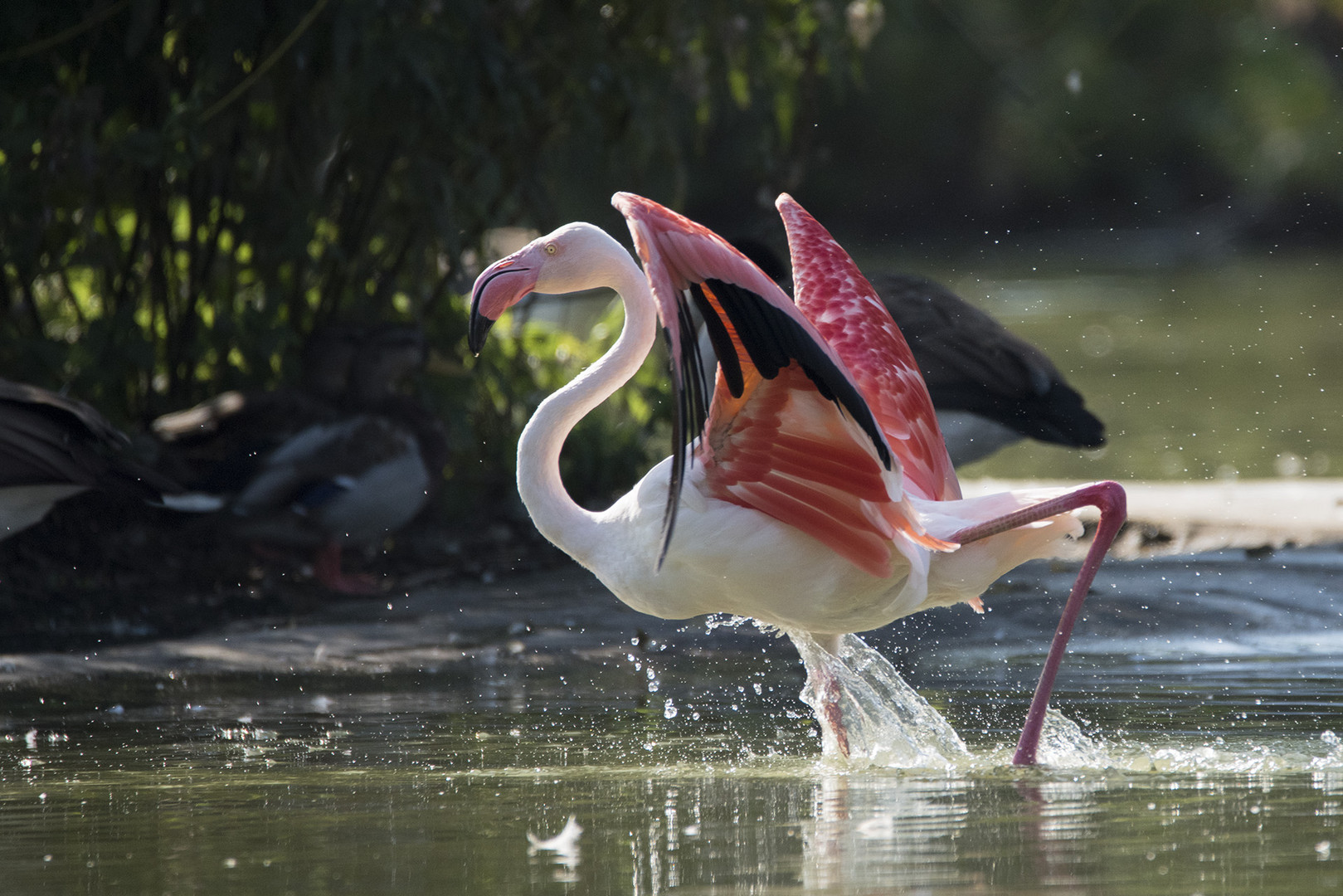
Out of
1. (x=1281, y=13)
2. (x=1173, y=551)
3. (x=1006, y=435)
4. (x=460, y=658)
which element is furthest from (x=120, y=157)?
(x=1281, y=13)

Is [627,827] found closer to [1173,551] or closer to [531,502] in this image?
[531,502]

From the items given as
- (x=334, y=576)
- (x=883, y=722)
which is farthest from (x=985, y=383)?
(x=334, y=576)

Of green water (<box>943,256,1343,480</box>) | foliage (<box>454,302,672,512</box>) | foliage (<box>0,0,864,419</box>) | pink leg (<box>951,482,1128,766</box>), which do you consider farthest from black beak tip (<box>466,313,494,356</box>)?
green water (<box>943,256,1343,480</box>)

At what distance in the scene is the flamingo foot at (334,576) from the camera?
6.96 metres

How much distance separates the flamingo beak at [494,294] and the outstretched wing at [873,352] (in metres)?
1.04

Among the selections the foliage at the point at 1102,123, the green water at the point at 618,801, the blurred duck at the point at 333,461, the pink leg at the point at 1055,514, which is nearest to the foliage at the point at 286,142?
the blurred duck at the point at 333,461

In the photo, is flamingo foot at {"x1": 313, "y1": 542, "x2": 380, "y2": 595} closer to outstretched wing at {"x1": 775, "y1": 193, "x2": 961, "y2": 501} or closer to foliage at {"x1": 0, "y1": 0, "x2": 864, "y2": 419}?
foliage at {"x1": 0, "y1": 0, "x2": 864, "y2": 419}

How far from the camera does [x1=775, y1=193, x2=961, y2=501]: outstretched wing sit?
5023 millimetres

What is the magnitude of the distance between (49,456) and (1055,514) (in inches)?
131

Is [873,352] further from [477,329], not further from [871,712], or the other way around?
[477,329]

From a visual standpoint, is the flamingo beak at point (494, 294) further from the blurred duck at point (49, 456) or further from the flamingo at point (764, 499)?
the blurred duck at point (49, 456)

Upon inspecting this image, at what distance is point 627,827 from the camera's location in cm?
366

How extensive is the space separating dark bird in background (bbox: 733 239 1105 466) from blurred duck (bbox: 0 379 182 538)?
9.49 feet

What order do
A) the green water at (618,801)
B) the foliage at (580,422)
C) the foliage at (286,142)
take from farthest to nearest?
the foliage at (580,422) → the foliage at (286,142) → the green water at (618,801)
